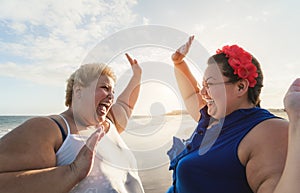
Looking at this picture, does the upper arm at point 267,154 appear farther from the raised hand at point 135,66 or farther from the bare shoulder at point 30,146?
the raised hand at point 135,66

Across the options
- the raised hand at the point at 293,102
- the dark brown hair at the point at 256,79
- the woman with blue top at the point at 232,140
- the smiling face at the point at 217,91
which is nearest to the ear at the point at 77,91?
the woman with blue top at the point at 232,140

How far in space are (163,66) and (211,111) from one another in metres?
0.79

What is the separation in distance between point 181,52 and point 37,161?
5.08ft

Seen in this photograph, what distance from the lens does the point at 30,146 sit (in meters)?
1.53

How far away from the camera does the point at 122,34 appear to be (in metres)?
2.01

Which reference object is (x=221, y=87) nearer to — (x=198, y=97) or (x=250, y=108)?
(x=250, y=108)

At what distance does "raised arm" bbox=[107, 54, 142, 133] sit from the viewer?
2480 millimetres

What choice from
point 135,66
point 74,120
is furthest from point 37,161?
point 135,66

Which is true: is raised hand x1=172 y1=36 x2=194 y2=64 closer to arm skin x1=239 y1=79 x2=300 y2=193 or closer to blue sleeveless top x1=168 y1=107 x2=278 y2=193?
blue sleeveless top x1=168 y1=107 x2=278 y2=193

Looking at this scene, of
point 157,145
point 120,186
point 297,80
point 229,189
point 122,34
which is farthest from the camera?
point 157,145

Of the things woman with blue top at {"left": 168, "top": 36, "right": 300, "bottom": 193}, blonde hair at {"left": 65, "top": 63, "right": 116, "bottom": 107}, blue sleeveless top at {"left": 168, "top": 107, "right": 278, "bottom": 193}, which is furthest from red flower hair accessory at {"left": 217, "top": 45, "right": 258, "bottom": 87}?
blonde hair at {"left": 65, "top": 63, "right": 116, "bottom": 107}

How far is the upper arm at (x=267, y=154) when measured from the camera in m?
1.21

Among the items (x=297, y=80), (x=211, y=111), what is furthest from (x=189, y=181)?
(x=297, y=80)

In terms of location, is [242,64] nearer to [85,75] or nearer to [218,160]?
[218,160]
